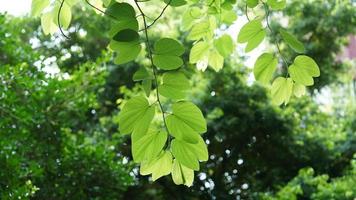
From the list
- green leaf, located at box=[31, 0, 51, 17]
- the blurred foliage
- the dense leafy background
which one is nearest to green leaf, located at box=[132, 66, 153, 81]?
green leaf, located at box=[31, 0, 51, 17]

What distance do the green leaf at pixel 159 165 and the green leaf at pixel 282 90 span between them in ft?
0.87

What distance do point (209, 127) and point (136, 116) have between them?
5935 mm

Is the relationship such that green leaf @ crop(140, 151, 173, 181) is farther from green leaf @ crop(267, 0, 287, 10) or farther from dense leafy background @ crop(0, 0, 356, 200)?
dense leafy background @ crop(0, 0, 356, 200)

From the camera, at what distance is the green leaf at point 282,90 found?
0.96 metres

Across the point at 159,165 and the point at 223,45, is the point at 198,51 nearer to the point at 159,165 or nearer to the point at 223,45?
the point at 223,45

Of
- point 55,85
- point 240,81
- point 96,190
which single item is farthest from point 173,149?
point 240,81

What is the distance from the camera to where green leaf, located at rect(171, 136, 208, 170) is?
2.59 feet

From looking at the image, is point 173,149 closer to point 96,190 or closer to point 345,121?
point 96,190

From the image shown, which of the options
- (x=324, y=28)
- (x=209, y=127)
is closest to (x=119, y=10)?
(x=209, y=127)

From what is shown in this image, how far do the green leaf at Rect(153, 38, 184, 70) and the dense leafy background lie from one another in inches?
110

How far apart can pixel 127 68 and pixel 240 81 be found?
174 centimetres

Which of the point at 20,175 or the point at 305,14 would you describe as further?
the point at 305,14

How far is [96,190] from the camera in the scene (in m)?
4.35

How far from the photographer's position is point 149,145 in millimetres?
798
